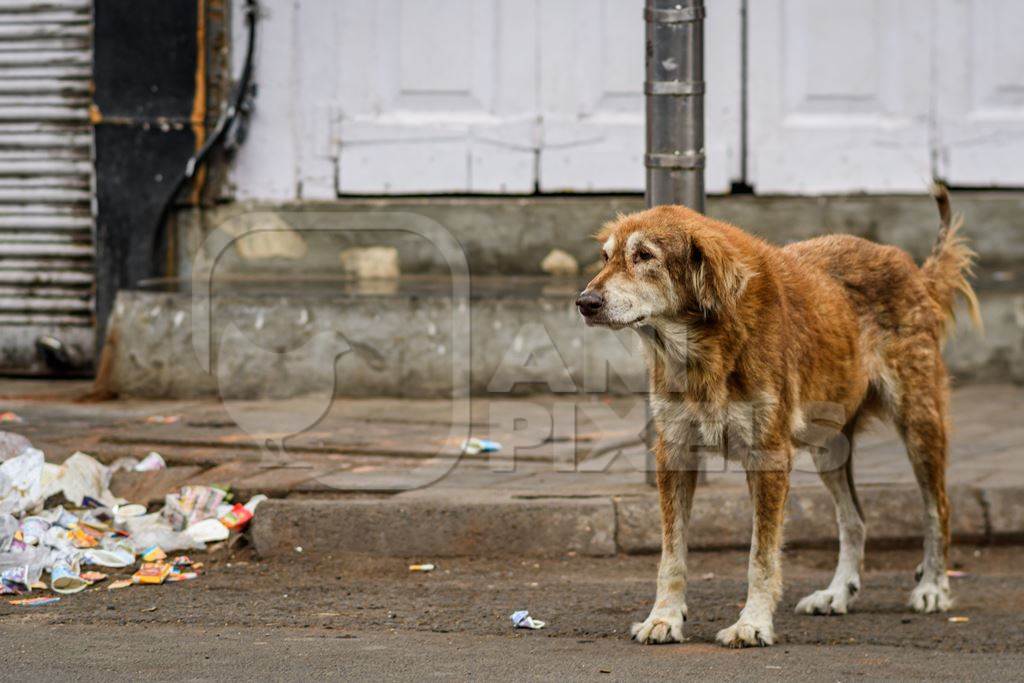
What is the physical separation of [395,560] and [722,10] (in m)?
4.62

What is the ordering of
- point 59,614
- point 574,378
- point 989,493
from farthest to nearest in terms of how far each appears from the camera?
point 574,378, point 989,493, point 59,614

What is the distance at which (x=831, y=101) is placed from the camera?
8906 millimetres

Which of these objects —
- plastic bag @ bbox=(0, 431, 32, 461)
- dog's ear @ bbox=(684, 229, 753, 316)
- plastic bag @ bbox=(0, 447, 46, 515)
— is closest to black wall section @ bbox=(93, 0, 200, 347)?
plastic bag @ bbox=(0, 431, 32, 461)

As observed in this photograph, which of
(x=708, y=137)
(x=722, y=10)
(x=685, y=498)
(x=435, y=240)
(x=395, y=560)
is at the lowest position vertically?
(x=395, y=560)

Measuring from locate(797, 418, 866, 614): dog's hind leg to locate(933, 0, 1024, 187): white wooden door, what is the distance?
4.04m

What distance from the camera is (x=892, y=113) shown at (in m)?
8.92

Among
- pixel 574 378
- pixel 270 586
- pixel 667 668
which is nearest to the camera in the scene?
pixel 667 668

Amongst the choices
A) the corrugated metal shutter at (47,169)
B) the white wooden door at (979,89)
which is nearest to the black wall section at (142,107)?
the corrugated metal shutter at (47,169)

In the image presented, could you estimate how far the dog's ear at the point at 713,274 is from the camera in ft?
14.5

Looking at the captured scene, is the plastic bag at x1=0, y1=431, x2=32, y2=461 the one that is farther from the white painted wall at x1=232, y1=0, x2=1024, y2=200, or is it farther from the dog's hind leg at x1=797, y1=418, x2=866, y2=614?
the dog's hind leg at x1=797, y1=418, x2=866, y2=614

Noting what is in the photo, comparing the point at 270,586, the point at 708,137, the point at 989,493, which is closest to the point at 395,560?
the point at 270,586

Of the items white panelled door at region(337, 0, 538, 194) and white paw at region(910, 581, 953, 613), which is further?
white panelled door at region(337, 0, 538, 194)

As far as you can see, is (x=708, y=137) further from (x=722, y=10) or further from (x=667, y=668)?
(x=667, y=668)

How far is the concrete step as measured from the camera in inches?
323
